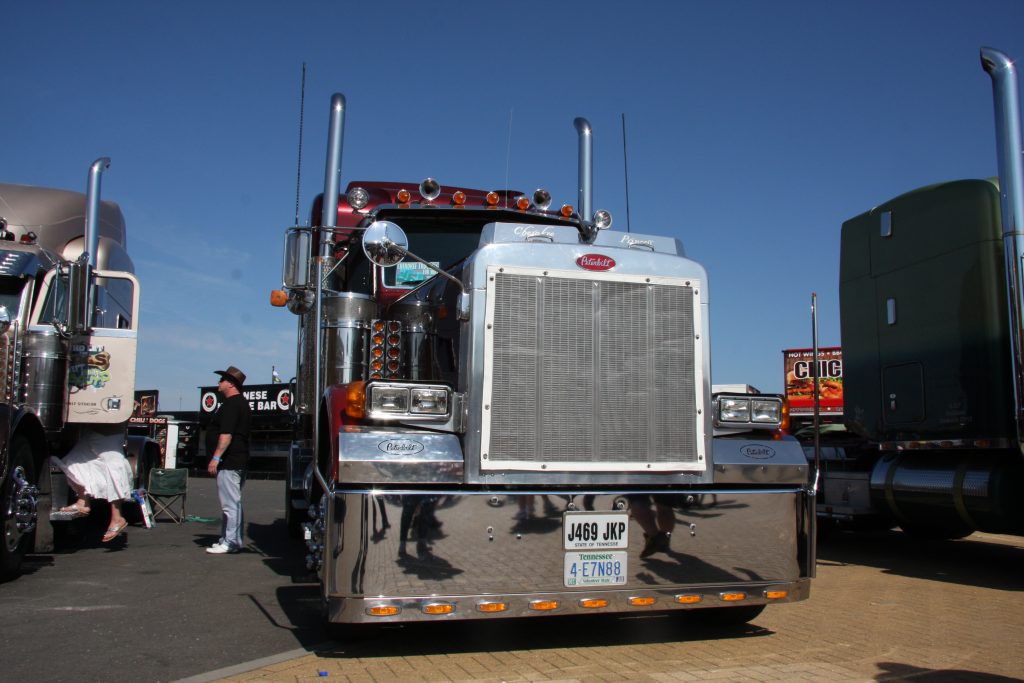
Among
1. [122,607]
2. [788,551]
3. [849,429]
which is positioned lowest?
[122,607]

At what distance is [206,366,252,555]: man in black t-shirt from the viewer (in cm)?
880

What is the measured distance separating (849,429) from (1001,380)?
2.43m

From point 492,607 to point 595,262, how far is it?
1933 mm

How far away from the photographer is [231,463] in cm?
889

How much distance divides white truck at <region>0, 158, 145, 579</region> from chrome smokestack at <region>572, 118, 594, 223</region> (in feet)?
15.1

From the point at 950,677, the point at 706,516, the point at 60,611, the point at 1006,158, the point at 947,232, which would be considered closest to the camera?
the point at 950,677

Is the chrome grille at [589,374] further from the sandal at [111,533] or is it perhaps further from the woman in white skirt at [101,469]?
the sandal at [111,533]

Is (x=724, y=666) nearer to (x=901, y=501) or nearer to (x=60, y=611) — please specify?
(x=60, y=611)

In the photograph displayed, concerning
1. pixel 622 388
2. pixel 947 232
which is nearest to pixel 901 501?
pixel 947 232

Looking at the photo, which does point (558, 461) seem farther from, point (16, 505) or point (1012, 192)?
point (1012, 192)

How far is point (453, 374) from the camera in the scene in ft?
17.3

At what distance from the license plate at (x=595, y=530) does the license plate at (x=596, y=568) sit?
0.12 feet

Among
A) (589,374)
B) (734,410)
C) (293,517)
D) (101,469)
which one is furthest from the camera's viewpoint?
(293,517)

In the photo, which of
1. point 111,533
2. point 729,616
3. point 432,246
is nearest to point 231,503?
point 111,533
